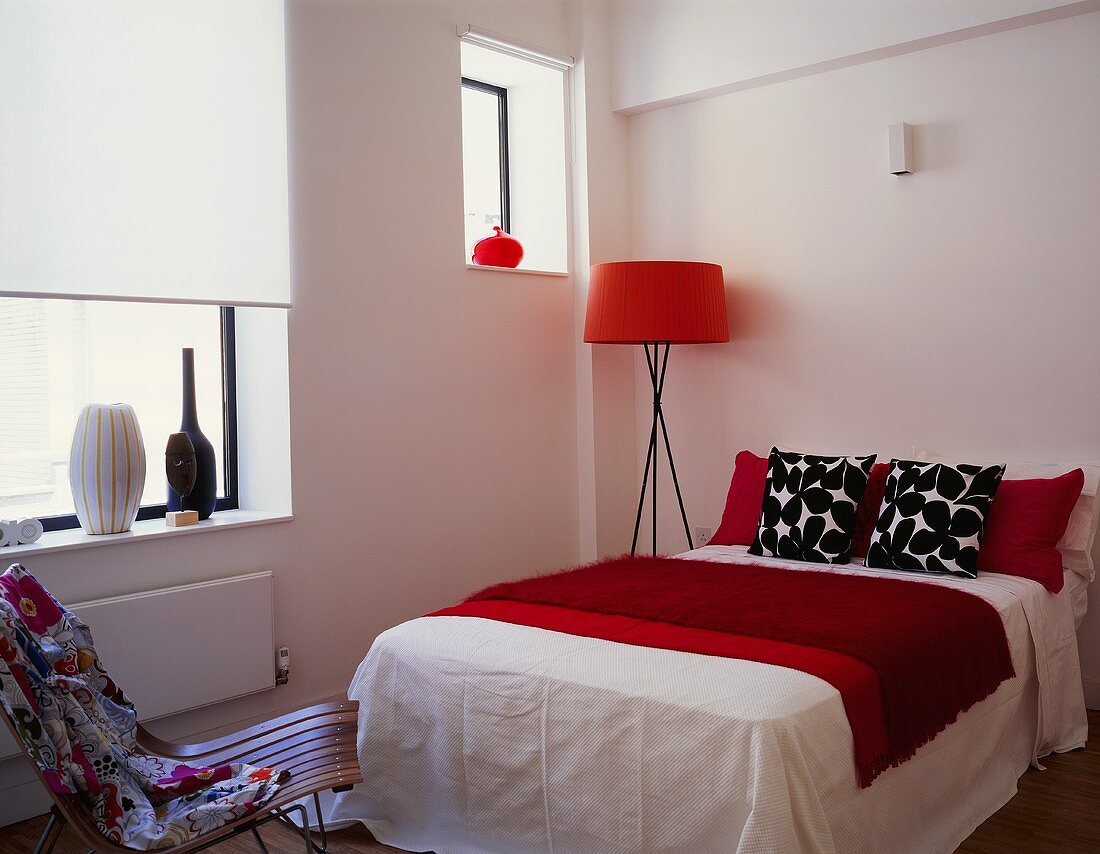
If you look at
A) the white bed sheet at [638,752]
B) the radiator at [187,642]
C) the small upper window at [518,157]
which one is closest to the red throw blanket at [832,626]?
the white bed sheet at [638,752]

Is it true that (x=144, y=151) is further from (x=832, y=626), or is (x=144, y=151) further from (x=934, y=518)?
(x=934, y=518)

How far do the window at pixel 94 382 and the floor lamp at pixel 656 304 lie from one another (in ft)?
4.83

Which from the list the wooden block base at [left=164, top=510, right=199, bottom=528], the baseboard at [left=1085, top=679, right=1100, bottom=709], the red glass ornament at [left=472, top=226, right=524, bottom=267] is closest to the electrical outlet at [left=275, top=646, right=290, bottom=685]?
the wooden block base at [left=164, top=510, right=199, bottom=528]

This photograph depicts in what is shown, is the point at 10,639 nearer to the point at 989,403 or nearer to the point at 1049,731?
the point at 1049,731

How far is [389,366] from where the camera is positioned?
13.0 ft

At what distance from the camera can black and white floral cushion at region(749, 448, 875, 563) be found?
3682 millimetres

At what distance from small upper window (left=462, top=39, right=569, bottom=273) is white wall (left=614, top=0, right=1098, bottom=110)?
0.37 meters

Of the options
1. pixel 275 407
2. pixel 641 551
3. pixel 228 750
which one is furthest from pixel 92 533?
pixel 641 551

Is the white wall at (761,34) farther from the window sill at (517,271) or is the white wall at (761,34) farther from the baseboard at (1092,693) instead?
the baseboard at (1092,693)

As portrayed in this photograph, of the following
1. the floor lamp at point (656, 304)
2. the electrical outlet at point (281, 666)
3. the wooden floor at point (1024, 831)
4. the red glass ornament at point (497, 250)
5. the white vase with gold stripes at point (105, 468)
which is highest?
the red glass ornament at point (497, 250)

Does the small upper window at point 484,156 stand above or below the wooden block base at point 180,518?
above

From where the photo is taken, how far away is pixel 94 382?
3.43 meters

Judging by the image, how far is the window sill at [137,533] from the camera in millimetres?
2977

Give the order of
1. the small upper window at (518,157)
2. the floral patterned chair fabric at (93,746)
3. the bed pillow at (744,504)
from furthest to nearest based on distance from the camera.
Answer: the small upper window at (518,157) < the bed pillow at (744,504) < the floral patterned chair fabric at (93,746)
